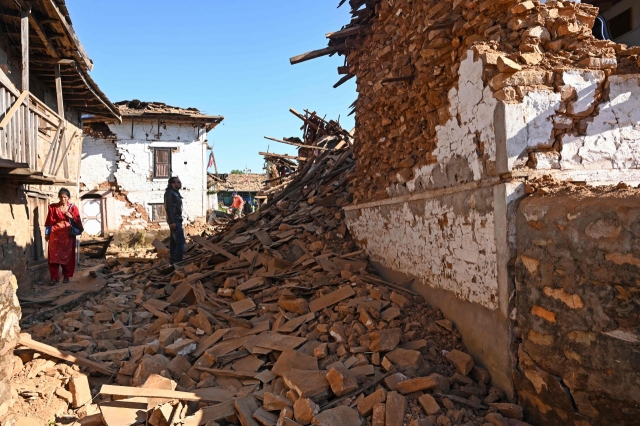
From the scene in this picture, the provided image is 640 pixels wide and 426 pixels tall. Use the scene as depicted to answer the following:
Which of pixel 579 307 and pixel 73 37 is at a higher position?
pixel 73 37

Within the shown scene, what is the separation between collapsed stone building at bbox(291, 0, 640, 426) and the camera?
290cm

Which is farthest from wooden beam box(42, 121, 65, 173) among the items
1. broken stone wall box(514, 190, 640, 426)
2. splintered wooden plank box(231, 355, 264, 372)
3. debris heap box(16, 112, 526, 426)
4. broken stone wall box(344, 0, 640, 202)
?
broken stone wall box(514, 190, 640, 426)

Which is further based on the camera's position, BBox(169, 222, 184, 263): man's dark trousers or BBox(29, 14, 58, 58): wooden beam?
BBox(169, 222, 184, 263): man's dark trousers

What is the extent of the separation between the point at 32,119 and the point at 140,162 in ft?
47.9

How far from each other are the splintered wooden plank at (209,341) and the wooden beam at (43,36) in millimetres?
7044

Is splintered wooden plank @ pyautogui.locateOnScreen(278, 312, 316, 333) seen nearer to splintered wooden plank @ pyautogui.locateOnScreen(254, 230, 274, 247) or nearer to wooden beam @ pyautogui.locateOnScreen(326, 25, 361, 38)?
splintered wooden plank @ pyautogui.locateOnScreen(254, 230, 274, 247)

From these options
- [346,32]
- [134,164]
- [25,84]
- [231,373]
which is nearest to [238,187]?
[134,164]

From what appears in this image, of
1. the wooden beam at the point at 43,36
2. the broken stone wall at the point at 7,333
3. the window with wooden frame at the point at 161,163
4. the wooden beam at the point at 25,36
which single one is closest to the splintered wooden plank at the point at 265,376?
the broken stone wall at the point at 7,333

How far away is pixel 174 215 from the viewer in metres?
9.45

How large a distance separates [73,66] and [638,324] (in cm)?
1150

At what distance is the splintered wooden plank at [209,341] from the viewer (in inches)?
210

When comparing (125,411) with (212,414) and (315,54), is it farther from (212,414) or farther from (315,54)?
(315,54)

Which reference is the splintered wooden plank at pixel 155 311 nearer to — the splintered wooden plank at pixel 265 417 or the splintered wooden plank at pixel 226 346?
the splintered wooden plank at pixel 226 346

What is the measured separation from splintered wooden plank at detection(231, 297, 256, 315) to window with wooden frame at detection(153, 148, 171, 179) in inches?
700
